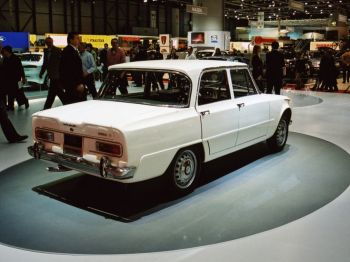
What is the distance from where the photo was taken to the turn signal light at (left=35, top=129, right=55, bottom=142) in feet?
15.4

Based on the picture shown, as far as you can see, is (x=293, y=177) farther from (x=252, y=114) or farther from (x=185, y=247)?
(x=185, y=247)

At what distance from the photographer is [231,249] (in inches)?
139

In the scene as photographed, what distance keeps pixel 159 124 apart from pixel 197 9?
18.8 metres

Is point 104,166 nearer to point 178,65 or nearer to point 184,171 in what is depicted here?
point 184,171

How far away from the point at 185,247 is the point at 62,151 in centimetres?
181

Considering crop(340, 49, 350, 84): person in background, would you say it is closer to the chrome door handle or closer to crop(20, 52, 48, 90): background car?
crop(20, 52, 48, 90): background car

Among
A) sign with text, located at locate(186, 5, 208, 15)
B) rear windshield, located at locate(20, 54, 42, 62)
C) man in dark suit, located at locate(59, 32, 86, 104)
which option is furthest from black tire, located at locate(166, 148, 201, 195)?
sign with text, located at locate(186, 5, 208, 15)

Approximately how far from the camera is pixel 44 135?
4.77 meters

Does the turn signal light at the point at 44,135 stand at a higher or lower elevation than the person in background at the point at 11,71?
lower

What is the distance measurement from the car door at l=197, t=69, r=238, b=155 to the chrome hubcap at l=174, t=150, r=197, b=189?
28 cm

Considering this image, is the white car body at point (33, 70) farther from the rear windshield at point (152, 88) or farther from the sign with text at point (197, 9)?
the rear windshield at point (152, 88)

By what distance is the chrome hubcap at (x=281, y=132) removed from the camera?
6.74 meters

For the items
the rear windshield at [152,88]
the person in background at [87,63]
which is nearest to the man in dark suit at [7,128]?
the rear windshield at [152,88]

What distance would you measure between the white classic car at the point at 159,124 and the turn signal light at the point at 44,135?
0.04 feet
